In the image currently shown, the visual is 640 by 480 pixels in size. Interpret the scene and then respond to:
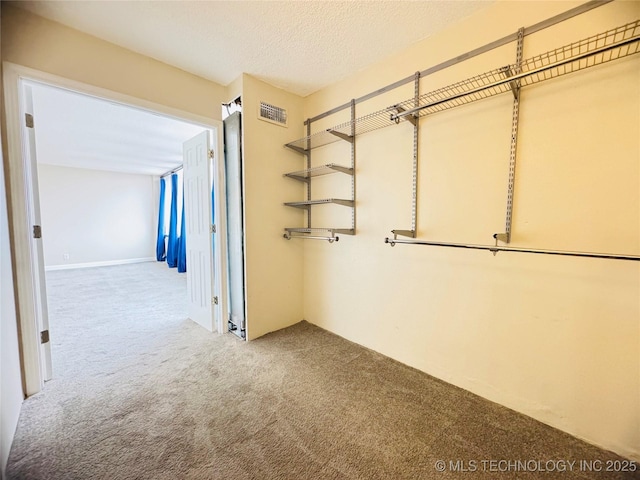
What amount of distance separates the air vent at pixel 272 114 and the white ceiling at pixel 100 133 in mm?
927

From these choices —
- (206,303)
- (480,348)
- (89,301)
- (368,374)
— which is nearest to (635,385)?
(480,348)

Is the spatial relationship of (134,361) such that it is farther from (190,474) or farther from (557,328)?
(557,328)

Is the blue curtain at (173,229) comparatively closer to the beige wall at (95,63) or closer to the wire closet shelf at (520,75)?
the beige wall at (95,63)

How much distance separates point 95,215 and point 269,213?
6269 mm

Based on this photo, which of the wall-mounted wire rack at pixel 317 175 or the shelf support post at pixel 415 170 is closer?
the shelf support post at pixel 415 170

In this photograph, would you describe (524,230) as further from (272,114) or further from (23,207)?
(23,207)

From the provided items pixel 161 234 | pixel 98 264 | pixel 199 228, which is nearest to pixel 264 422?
pixel 199 228

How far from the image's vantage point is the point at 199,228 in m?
2.70

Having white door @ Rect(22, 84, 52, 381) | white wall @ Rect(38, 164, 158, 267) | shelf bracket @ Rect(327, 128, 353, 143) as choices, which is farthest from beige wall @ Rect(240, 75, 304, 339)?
white wall @ Rect(38, 164, 158, 267)

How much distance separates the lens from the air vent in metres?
2.43

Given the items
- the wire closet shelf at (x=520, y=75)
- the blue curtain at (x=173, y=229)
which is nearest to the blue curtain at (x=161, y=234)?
the blue curtain at (x=173, y=229)

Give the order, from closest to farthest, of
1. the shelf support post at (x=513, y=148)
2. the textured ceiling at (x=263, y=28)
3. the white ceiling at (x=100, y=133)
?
the shelf support post at (x=513, y=148) < the textured ceiling at (x=263, y=28) < the white ceiling at (x=100, y=133)

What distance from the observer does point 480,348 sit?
1.66 m

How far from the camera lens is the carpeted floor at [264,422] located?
120 cm
